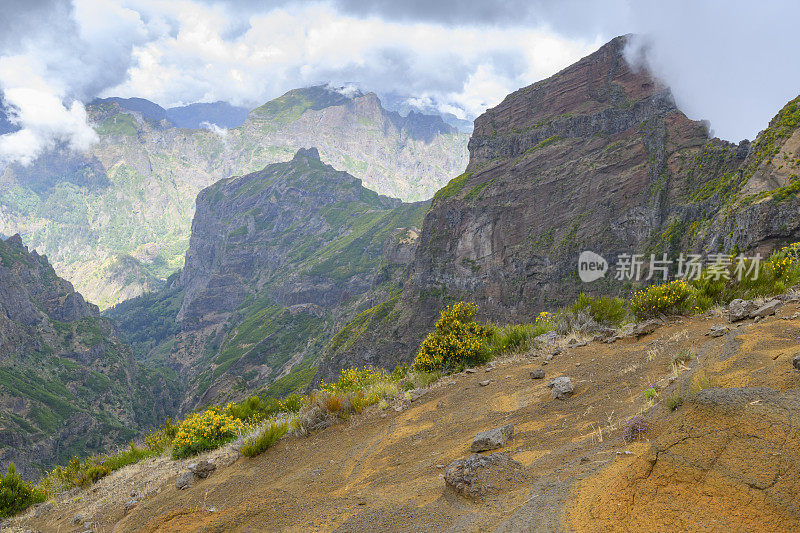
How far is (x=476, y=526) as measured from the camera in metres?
5.00

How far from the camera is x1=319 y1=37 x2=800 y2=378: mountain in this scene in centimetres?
8181

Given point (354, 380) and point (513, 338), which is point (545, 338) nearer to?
point (513, 338)

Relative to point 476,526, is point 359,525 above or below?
below

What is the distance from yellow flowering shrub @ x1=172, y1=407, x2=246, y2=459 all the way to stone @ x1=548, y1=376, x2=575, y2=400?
32.2ft

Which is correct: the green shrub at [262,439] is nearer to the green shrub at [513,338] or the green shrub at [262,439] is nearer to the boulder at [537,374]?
the boulder at [537,374]

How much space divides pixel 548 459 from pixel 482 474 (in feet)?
3.49

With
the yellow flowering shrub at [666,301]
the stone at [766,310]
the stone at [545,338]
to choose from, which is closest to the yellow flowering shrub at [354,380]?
the stone at [545,338]

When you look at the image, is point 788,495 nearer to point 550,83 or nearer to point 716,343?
point 716,343

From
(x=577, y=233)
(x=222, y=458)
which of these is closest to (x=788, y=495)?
(x=222, y=458)

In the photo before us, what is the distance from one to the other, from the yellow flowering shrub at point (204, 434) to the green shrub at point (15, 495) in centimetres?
463

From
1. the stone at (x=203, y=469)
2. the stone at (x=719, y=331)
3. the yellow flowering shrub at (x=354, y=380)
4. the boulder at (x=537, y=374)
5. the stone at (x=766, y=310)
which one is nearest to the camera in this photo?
the stone at (x=719, y=331)

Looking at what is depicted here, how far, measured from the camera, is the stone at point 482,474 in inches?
232

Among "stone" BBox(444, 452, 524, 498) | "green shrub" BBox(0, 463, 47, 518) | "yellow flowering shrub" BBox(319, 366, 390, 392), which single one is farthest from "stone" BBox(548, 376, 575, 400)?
"green shrub" BBox(0, 463, 47, 518)

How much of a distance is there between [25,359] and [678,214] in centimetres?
26018
